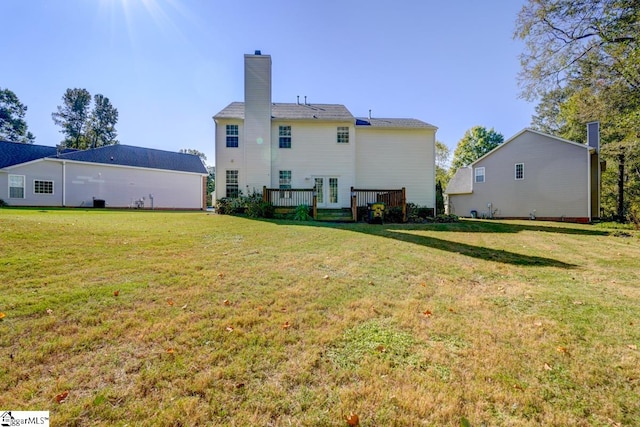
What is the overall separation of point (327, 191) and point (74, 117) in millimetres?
49981

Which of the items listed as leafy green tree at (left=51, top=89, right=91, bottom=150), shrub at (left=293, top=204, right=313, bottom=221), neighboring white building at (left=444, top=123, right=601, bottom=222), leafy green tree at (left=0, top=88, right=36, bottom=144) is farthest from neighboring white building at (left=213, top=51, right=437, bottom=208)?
leafy green tree at (left=0, top=88, right=36, bottom=144)

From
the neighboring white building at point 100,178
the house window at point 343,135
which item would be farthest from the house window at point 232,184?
the neighboring white building at point 100,178

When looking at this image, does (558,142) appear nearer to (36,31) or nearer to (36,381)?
(36,381)

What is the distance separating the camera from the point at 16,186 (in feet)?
66.0

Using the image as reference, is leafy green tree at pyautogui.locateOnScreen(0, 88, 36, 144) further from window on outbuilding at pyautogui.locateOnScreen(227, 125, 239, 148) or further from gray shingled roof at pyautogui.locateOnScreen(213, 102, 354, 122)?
window on outbuilding at pyautogui.locateOnScreen(227, 125, 239, 148)

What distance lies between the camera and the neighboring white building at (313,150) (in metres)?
15.7

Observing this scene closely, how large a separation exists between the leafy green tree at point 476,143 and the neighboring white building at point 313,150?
92.3ft

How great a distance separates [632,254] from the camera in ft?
22.0

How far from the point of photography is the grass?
5.83 feet

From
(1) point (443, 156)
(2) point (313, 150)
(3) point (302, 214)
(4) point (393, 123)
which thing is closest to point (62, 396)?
(3) point (302, 214)

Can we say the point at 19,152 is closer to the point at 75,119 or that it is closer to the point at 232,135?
the point at 232,135

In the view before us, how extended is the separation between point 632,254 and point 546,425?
26.6 feet

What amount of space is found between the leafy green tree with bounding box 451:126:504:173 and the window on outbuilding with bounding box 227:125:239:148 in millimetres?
36143

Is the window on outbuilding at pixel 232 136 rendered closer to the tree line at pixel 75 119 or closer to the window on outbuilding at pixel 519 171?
the window on outbuilding at pixel 519 171
